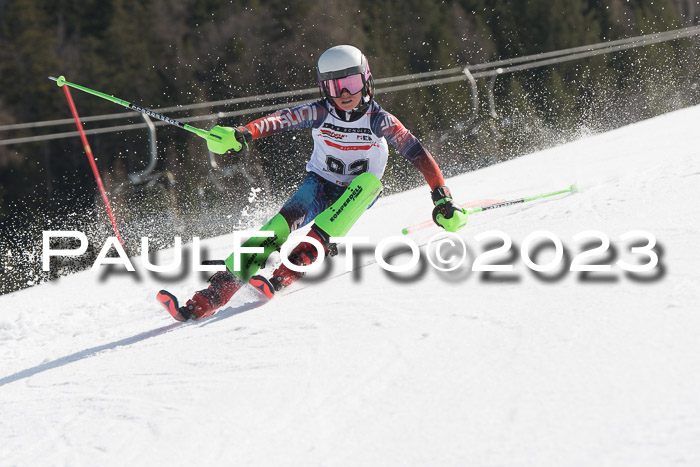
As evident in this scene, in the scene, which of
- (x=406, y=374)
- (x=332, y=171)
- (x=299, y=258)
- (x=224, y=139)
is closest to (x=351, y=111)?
(x=332, y=171)

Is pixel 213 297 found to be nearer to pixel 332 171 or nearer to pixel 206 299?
pixel 206 299

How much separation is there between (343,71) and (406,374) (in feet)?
7.22

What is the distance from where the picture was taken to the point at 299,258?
3.97m

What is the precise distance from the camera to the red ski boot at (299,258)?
3.97 metres

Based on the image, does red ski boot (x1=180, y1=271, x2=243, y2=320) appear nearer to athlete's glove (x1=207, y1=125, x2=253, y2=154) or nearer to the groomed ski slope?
the groomed ski slope

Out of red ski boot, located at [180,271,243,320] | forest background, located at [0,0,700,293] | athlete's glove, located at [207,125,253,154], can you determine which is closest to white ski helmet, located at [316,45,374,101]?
athlete's glove, located at [207,125,253,154]

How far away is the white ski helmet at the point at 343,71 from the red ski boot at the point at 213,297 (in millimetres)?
1144

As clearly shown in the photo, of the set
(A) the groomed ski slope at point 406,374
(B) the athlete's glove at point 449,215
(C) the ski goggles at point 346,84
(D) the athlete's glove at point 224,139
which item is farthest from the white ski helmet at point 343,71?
(A) the groomed ski slope at point 406,374

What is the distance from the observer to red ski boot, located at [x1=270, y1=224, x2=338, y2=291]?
13.0ft

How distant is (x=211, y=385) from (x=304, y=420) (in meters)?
0.52

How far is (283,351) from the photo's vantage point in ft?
8.93

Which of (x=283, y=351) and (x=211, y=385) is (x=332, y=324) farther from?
(x=211, y=385)

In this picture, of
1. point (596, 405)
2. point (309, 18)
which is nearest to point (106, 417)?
point (596, 405)

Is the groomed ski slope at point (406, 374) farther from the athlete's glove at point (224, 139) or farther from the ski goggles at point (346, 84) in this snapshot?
the ski goggles at point (346, 84)
